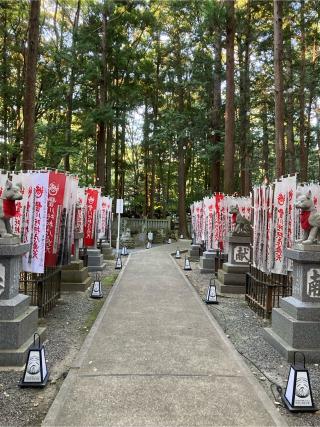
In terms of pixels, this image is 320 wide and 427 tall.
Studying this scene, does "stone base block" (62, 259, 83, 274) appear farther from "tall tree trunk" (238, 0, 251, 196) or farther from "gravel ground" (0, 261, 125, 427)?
"tall tree trunk" (238, 0, 251, 196)

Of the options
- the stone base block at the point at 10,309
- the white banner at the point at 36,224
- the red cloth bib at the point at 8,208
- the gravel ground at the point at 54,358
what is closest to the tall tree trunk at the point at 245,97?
the gravel ground at the point at 54,358

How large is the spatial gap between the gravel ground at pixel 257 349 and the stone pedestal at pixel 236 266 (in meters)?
0.42

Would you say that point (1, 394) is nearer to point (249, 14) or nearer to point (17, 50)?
point (249, 14)

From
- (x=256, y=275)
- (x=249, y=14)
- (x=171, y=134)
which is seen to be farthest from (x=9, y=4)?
(x=256, y=275)

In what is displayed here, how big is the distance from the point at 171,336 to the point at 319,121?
1986 centimetres

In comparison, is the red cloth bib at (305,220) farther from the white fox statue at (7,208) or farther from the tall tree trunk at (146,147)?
→ the tall tree trunk at (146,147)

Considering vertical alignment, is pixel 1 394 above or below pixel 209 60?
below

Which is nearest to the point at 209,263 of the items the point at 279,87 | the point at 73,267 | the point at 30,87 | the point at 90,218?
the point at 90,218

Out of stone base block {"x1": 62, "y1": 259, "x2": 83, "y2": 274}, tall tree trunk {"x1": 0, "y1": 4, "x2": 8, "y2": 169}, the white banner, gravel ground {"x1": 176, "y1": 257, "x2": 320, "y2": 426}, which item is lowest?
gravel ground {"x1": 176, "y1": 257, "x2": 320, "y2": 426}

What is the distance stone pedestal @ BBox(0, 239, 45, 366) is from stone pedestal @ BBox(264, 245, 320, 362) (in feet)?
12.4

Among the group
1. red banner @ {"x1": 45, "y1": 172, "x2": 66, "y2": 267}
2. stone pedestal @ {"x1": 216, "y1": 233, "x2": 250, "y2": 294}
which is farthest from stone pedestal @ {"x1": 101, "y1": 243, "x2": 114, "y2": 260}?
red banner @ {"x1": 45, "y1": 172, "x2": 66, "y2": 267}

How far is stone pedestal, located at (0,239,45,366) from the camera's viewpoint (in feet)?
17.2

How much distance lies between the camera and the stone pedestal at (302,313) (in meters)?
5.69

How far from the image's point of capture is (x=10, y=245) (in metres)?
5.54
